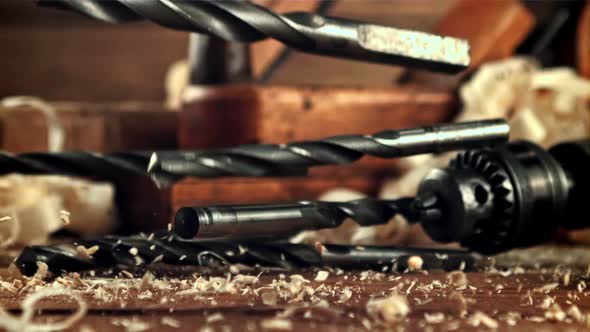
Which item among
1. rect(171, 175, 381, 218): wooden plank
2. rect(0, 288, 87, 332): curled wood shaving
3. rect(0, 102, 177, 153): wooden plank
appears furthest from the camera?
rect(0, 102, 177, 153): wooden plank

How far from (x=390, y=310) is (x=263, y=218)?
0.16m

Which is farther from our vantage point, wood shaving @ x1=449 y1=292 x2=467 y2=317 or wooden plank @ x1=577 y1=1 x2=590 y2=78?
wooden plank @ x1=577 y1=1 x2=590 y2=78

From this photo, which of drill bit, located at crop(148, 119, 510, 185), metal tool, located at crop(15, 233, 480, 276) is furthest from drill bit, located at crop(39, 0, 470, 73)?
metal tool, located at crop(15, 233, 480, 276)

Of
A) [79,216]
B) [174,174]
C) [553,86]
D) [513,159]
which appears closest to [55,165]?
[174,174]

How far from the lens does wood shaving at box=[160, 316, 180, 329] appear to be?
39cm

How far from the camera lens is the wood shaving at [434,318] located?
0.41 m

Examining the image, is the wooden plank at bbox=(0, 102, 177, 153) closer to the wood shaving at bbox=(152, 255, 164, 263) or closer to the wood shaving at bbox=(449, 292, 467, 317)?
the wood shaving at bbox=(152, 255, 164, 263)

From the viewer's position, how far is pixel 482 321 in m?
0.41

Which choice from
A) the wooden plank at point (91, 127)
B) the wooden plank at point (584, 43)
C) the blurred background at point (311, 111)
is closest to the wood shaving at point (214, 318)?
the blurred background at point (311, 111)

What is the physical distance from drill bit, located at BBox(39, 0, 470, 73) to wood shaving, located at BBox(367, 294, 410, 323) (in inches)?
9.8

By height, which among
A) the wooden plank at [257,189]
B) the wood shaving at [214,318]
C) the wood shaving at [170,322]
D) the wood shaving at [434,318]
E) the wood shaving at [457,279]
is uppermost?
the wooden plank at [257,189]

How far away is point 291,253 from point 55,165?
242mm

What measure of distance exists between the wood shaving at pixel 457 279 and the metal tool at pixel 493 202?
0.21 ft

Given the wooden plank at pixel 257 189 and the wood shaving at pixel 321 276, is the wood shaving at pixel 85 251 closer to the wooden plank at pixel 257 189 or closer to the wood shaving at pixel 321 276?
the wood shaving at pixel 321 276
